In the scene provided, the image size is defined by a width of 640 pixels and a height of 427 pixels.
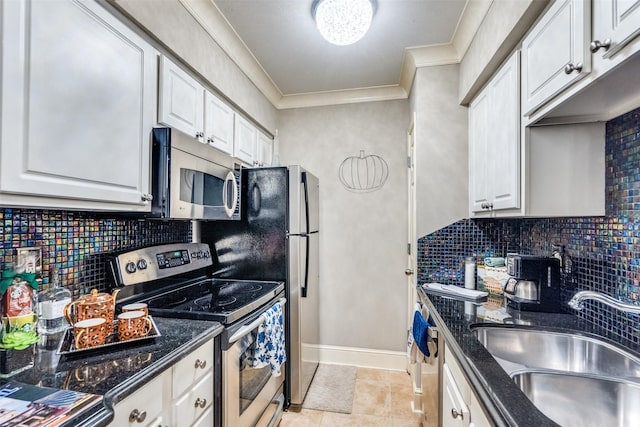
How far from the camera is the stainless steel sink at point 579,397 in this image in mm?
959

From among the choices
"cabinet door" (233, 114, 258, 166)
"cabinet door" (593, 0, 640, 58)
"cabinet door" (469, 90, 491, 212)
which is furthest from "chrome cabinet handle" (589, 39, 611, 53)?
"cabinet door" (233, 114, 258, 166)

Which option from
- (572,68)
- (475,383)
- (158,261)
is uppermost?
(572,68)

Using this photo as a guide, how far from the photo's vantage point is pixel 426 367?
1.81 metres

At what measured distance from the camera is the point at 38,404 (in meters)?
0.75

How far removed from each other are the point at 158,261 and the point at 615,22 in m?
2.09

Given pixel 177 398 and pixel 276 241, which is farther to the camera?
pixel 276 241

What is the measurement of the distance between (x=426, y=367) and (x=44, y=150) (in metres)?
1.99

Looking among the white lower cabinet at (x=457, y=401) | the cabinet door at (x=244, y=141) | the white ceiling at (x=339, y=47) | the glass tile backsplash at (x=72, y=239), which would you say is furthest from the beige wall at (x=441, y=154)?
the glass tile backsplash at (x=72, y=239)

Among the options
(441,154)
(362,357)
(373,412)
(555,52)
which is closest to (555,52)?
(555,52)

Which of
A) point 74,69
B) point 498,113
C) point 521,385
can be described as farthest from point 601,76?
point 74,69

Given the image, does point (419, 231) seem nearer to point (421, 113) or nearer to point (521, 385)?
point (421, 113)

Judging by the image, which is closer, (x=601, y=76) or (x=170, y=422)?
(x=601, y=76)

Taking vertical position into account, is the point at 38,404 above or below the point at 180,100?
below

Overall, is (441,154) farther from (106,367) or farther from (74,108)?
(106,367)
